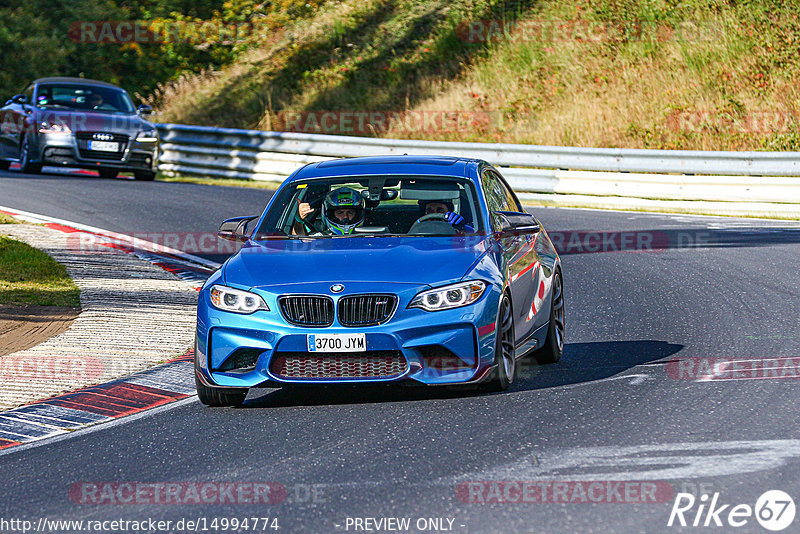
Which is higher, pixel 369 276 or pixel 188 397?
pixel 369 276

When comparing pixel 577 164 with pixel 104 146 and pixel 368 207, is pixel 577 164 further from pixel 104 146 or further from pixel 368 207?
pixel 368 207

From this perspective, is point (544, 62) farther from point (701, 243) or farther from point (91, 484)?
point (91, 484)

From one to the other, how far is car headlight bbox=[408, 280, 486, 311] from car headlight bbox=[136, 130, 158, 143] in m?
17.9

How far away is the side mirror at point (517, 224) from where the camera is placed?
8.65 meters

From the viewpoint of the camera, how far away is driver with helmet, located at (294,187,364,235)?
29.7 feet

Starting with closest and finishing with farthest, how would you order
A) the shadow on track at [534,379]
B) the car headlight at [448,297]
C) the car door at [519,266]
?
the car headlight at [448,297] → the shadow on track at [534,379] → the car door at [519,266]

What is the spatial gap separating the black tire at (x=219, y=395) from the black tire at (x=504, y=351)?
155 centimetres

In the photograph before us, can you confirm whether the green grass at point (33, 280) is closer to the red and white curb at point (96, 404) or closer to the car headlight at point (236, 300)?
the red and white curb at point (96, 404)

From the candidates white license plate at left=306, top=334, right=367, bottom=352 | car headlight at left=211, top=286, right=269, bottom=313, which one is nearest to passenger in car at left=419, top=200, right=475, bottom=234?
white license plate at left=306, top=334, right=367, bottom=352

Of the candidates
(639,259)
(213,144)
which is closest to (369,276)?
(639,259)

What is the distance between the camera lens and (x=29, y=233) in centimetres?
1623

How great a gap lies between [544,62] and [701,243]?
16.2 m

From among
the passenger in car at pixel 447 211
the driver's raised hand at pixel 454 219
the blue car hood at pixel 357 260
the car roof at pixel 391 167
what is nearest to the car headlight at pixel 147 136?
the car roof at pixel 391 167

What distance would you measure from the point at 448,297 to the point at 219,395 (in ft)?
5.15
